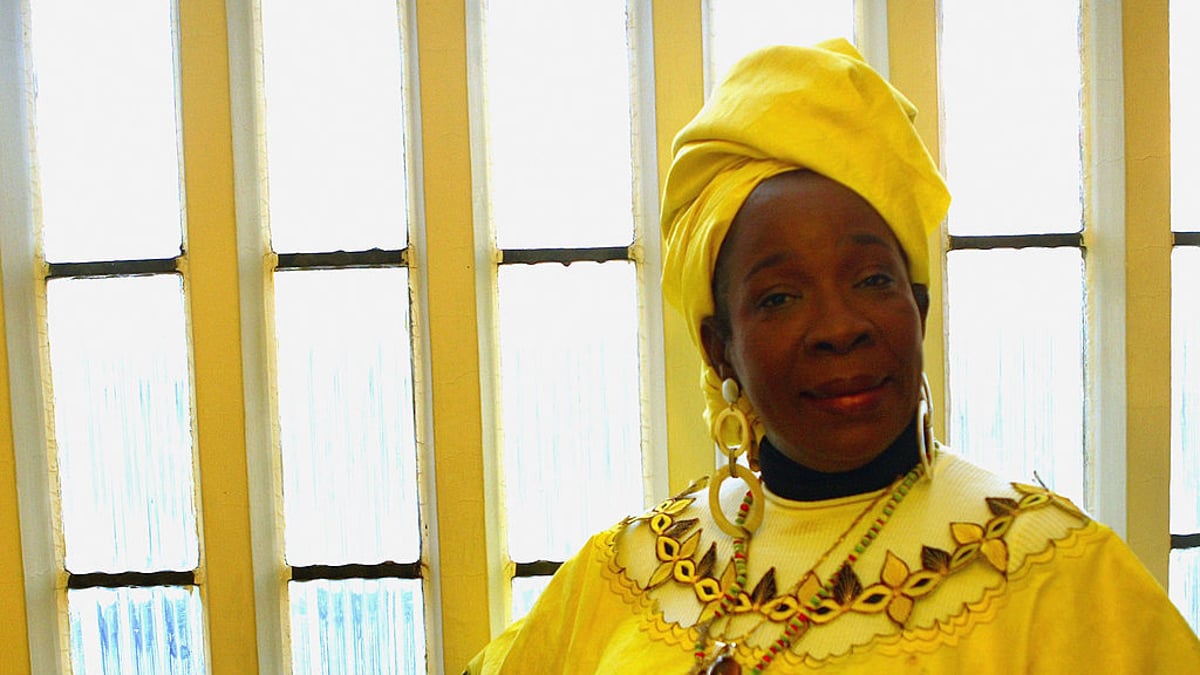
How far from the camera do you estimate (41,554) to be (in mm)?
1651

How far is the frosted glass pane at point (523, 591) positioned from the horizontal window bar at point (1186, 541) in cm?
102

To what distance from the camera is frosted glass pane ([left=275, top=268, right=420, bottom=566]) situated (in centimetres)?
167

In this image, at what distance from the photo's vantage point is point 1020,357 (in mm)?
1646

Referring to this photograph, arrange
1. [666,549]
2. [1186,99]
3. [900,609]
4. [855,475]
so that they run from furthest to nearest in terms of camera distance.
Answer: [1186,99]
[666,549]
[855,475]
[900,609]

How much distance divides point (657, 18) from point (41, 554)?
1.30 meters

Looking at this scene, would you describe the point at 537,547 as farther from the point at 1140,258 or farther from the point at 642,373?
the point at 1140,258

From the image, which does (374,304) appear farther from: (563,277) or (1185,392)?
(1185,392)

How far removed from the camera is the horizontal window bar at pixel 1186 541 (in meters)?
1.65

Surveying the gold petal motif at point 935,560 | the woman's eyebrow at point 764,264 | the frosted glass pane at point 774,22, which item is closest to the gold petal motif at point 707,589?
the gold petal motif at point 935,560

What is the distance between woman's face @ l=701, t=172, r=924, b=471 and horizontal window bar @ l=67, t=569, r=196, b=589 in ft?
3.61

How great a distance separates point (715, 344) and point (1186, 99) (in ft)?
3.27

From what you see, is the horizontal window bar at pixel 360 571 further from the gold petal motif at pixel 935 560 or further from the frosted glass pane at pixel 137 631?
the gold petal motif at pixel 935 560

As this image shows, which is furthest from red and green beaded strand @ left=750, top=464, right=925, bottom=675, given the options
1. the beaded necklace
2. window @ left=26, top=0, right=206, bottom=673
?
window @ left=26, top=0, right=206, bottom=673

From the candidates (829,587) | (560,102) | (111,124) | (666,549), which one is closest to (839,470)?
(829,587)
